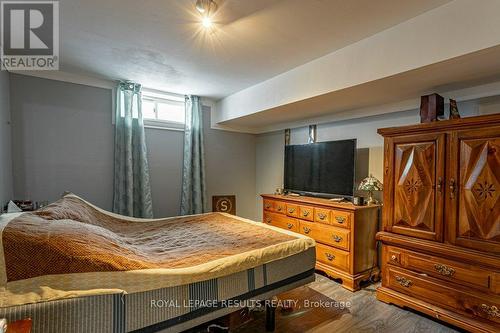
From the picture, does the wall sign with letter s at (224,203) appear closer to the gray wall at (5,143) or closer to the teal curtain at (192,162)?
the teal curtain at (192,162)

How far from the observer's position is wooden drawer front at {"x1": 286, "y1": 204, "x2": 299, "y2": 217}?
325 cm

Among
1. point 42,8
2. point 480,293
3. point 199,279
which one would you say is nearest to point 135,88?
point 42,8

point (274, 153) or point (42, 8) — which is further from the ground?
point (42, 8)

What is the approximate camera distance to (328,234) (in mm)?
2846

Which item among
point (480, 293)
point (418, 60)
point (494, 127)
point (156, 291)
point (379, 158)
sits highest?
point (418, 60)

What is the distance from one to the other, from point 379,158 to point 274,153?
189cm

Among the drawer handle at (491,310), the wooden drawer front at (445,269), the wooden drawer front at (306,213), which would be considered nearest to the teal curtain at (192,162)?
the wooden drawer front at (306,213)

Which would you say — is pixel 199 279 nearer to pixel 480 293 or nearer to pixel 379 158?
pixel 480 293

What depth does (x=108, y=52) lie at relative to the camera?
2371 millimetres

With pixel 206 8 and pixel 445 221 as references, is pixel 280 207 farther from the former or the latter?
pixel 206 8

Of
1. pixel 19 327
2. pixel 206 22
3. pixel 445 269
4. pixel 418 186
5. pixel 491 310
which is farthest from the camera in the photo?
pixel 418 186

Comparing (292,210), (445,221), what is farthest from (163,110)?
(445,221)

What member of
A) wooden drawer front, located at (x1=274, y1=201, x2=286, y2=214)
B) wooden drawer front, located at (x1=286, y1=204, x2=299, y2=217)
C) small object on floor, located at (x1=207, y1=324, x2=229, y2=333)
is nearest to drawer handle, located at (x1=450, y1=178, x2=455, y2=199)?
wooden drawer front, located at (x1=286, y1=204, x2=299, y2=217)

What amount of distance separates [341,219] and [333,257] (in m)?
0.48
